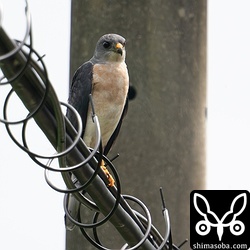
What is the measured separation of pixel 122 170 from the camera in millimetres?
6051

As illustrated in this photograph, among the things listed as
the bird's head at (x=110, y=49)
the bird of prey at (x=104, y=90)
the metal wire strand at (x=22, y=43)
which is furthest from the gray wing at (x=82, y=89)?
the metal wire strand at (x=22, y=43)

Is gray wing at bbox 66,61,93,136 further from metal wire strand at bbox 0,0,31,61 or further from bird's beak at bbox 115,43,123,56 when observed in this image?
metal wire strand at bbox 0,0,31,61

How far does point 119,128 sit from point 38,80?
3.28 meters

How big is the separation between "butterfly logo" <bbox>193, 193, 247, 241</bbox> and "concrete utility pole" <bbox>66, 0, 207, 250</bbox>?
0.31 feet

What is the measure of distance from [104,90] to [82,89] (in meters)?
0.15

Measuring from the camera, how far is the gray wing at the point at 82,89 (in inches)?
253

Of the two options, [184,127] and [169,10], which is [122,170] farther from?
[169,10]

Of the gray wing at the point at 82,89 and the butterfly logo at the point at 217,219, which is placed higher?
the gray wing at the point at 82,89

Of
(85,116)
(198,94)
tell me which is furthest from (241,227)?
(85,116)

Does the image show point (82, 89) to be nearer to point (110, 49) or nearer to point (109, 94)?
point (109, 94)

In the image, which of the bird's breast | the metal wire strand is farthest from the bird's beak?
the metal wire strand

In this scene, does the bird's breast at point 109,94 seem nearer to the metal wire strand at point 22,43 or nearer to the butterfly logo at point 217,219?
the butterfly logo at point 217,219

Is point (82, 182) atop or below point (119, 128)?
atop

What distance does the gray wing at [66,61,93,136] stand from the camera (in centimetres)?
642
